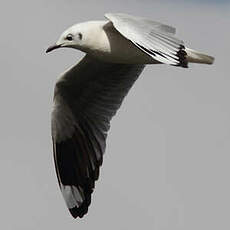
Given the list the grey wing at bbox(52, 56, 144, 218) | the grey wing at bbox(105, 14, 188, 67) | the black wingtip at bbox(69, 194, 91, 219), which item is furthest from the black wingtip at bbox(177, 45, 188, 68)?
the black wingtip at bbox(69, 194, 91, 219)

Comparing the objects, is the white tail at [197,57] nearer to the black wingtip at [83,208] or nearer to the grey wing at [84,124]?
the grey wing at [84,124]

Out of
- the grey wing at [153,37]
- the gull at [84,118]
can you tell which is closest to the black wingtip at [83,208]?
the gull at [84,118]

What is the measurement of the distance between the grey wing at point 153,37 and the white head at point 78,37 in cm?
49

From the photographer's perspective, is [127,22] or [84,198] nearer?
[127,22]

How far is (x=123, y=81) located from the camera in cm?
1402

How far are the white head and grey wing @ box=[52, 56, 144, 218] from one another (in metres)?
1.36

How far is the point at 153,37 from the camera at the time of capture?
1134 centimetres

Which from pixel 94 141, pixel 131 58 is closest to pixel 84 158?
pixel 94 141

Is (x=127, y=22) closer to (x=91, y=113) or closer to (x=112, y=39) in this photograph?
(x=112, y=39)

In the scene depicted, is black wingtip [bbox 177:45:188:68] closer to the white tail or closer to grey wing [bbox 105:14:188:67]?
grey wing [bbox 105:14:188:67]

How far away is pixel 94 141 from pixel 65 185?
24.9 inches

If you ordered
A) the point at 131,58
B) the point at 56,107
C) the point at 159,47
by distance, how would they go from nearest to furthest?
1. the point at 159,47
2. the point at 131,58
3. the point at 56,107

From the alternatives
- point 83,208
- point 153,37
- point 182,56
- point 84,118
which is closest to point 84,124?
point 84,118

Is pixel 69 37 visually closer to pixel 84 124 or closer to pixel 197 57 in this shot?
pixel 197 57
